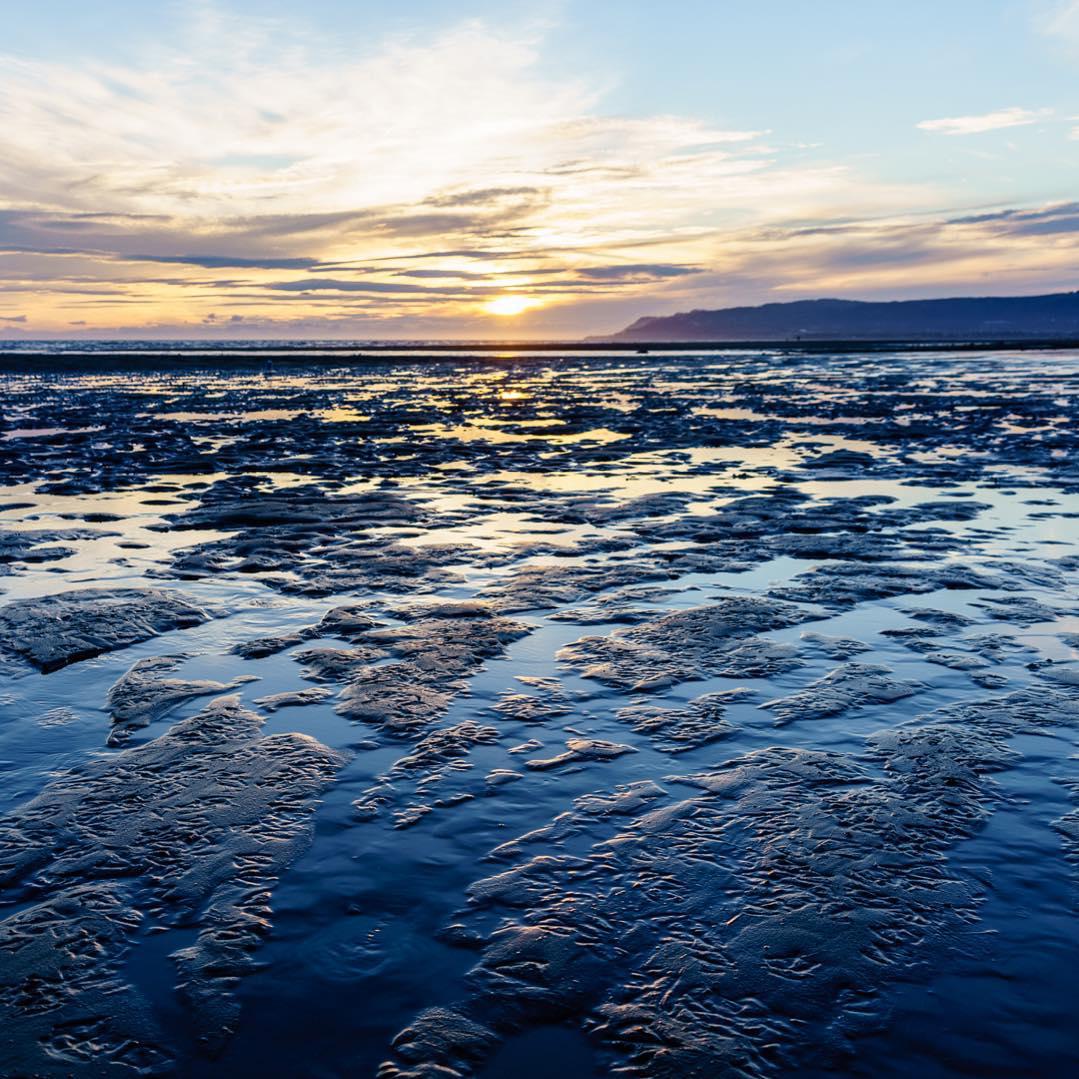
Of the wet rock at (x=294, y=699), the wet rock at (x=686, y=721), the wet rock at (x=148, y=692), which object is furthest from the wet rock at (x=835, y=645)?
the wet rock at (x=148, y=692)

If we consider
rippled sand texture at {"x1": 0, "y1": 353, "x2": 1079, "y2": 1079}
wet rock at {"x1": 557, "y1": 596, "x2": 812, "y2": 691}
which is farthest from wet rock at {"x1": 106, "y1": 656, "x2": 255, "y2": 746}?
wet rock at {"x1": 557, "y1": 596, "x2": 812, "y2": 691}

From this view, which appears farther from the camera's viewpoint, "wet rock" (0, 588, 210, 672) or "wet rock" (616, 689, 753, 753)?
"wet rock" (0, 588, 210, 672)

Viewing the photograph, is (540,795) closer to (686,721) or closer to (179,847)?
(686,721)

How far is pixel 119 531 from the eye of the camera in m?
14.5

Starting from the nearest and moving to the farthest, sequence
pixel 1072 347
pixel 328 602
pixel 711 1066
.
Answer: pixel 711 1066, pixel 328 602, pixel 1072 347

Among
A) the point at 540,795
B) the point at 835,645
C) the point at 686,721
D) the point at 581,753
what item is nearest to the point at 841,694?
the point at 835,645

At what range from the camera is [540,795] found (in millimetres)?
6055

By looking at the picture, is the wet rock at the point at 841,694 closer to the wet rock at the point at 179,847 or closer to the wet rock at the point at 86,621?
the wet rock at the point at 179,847

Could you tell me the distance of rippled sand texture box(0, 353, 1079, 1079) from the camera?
403 centimetres

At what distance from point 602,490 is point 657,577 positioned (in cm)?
713

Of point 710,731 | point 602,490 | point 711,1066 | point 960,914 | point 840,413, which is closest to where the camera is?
point 711,1066

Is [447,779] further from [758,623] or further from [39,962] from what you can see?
[758,623]

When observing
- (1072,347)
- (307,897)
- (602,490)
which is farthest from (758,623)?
(1072,347)

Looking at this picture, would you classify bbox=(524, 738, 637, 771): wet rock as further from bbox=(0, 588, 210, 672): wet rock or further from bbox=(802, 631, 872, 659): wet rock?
bbox=(0, 588, 210, 672): wet rock
